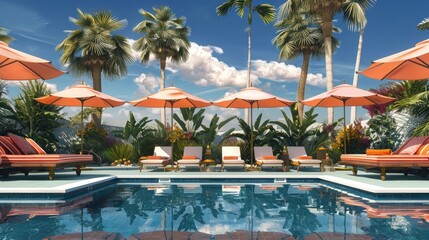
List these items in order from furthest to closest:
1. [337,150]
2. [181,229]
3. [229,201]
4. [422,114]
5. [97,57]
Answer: [97,57]
[337,150]
[422,114]
[229,201]
[181,229]

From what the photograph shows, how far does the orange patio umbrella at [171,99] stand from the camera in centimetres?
1383

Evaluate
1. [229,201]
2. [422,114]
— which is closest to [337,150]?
[422,114]

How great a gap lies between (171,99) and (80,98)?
3640 millimetres

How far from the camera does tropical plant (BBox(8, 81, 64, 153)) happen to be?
1564cm

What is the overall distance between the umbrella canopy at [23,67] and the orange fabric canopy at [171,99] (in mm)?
3489

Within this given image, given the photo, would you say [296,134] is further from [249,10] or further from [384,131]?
[249,10]

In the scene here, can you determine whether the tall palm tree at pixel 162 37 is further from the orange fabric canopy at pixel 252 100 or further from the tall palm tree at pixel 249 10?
the orange fabric canopy at pixel 252 100

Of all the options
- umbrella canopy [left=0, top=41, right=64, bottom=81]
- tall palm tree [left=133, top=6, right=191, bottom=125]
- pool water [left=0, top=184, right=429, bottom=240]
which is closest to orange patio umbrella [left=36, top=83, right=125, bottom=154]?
umbrella canopy [left=0, top=41, right=64, bottom=81]

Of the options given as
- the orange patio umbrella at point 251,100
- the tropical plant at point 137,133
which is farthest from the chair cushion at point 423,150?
the tropical plant at point 137,133

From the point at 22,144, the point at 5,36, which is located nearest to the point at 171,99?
the point at 22,144

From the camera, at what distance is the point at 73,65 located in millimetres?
24547

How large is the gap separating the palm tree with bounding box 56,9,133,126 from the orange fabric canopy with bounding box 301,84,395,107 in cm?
1450

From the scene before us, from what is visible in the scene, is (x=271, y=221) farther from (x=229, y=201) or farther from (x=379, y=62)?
(x=379, y=62)

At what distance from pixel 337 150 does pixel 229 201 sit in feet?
34.8
